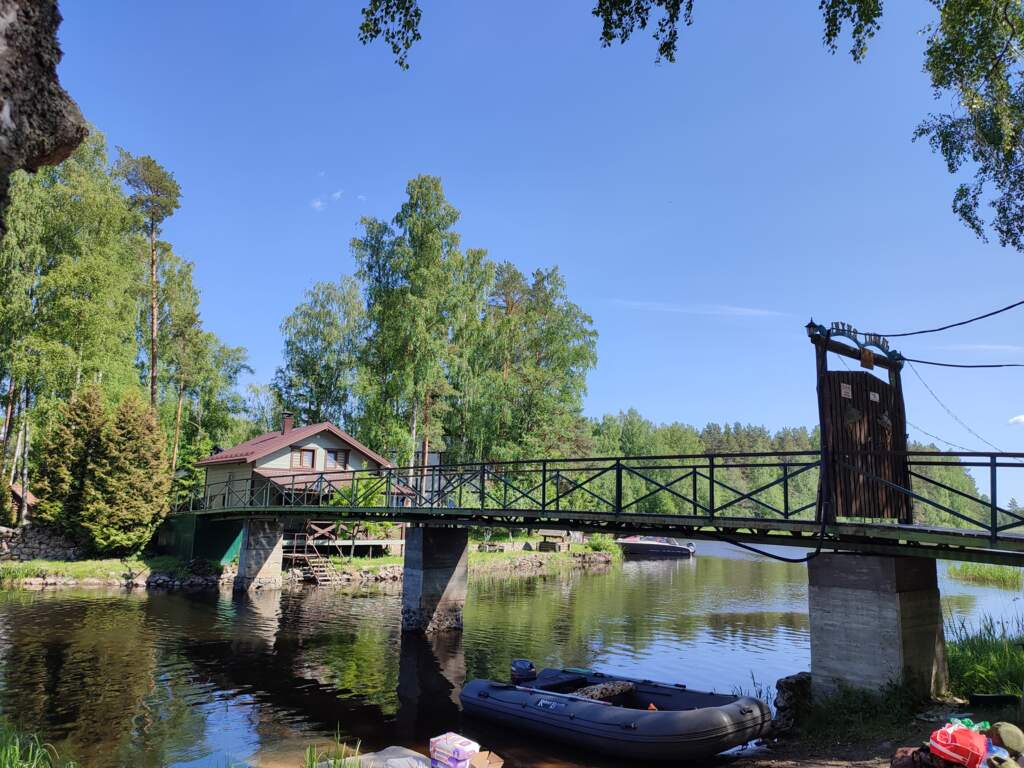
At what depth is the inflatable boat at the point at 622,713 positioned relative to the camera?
31.8 ft

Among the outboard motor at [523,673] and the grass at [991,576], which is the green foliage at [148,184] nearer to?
the outboard motor at [523,673]

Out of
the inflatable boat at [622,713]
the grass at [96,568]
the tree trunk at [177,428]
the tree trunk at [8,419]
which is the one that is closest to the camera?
the inflatable boat at [622,713]

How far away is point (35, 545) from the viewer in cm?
2872

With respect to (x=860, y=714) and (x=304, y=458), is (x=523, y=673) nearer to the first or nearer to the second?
(x=860, y=714)

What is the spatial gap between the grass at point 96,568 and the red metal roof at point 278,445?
507cm

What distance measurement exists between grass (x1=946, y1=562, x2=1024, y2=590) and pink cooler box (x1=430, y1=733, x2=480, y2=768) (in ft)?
91.6

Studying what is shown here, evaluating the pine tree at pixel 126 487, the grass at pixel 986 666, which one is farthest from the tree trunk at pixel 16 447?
the grass at pixel 986 666

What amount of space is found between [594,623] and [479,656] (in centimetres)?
584

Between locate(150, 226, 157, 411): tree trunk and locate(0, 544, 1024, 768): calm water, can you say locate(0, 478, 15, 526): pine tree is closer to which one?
locate(0, 544, 1024, 768): calm water

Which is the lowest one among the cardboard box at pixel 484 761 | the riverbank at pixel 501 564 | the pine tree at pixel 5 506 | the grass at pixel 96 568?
the riverbank at pixel 501 564

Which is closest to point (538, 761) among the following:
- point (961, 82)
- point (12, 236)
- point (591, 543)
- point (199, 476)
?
point (961, 82)

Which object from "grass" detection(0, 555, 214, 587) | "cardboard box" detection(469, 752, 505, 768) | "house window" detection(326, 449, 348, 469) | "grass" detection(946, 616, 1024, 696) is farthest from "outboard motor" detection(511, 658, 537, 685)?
"grass" detection(0, 555, 214, 587)

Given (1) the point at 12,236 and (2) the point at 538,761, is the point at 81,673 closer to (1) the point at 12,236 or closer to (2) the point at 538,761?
(2) the point at 538,761

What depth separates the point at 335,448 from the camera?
33.9m
